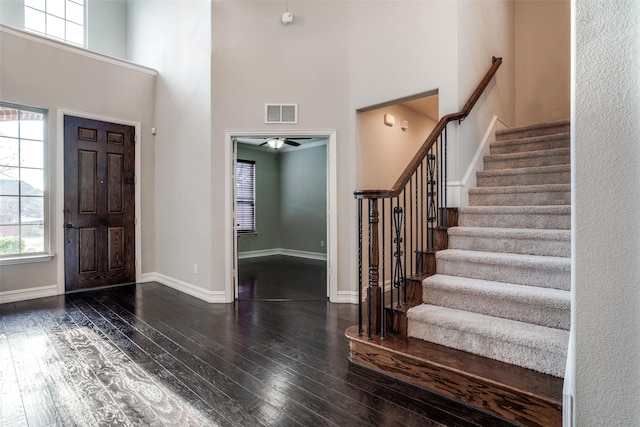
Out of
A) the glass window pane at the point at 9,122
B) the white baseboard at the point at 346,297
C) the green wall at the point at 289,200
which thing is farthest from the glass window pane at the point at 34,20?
the white baseboard at the point at 346,297

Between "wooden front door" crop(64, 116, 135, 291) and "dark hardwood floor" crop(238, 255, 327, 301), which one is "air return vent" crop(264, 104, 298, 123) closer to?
"dark hardwood floor" crop(238, 255, 327, 301)

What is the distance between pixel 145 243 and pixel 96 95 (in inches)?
83.7

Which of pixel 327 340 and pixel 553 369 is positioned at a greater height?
pixel 553 369

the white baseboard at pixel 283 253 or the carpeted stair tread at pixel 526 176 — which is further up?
the carpeted stair tread at pixel 526 176

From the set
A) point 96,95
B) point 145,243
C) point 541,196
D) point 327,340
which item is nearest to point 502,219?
point 541,196

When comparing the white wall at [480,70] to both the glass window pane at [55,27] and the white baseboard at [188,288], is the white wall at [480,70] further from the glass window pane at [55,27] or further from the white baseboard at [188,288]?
the glass window pane at [55,27]

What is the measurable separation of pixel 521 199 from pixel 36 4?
7.16 m

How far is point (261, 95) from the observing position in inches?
164

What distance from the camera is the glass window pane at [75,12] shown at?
223 inches

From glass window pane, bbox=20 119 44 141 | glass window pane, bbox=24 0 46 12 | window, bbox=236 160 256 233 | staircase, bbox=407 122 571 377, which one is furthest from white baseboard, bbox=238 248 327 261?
glass window pane, bbox=24 0 46 12

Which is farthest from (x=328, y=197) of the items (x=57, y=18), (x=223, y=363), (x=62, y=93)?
(x=57, y=18)

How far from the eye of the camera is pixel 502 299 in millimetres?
2303

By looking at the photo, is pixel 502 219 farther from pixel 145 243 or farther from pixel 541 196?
pixel 145 243

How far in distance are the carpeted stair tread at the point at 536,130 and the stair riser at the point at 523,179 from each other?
0.86 metres
